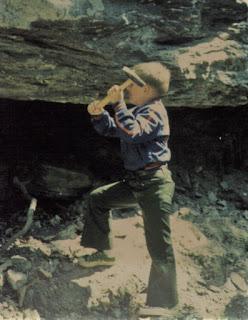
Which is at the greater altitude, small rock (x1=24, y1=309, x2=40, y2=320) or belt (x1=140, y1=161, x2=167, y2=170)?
belt (x1=140, y1=161, x2=167, y2=170)

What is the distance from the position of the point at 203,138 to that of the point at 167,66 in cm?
124

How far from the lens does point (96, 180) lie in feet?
13.3

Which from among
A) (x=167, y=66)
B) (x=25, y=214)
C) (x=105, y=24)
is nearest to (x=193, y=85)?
(x=167, y=66)

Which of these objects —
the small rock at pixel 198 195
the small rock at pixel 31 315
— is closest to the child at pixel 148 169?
the small rock at pixel 31 315

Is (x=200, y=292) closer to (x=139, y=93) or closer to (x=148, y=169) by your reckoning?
(x=148, y=169)

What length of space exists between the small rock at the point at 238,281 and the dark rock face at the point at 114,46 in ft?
3.55

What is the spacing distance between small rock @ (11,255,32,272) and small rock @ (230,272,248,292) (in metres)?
1.20

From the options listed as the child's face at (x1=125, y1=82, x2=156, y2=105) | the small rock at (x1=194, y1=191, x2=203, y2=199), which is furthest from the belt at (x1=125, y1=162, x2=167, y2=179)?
the small rock at (x1=194, y1=191, x2=203, y2=199)

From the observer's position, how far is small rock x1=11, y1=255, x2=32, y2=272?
10.8 feet

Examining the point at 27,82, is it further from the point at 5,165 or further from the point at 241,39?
the point at 241,39

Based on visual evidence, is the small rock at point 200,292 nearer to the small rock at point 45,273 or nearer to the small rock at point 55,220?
the small rock at point 45,273

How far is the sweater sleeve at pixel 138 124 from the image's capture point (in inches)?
105

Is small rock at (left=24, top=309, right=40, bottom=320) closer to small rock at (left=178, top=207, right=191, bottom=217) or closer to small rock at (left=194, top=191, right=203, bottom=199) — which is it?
small rock at (left=178, top=207, right=191, bottom=217)

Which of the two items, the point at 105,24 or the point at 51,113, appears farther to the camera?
the point at 51,113
